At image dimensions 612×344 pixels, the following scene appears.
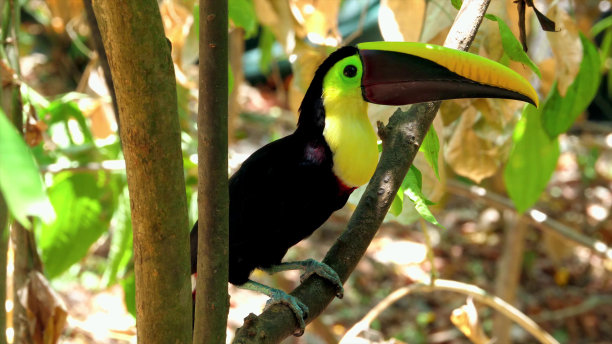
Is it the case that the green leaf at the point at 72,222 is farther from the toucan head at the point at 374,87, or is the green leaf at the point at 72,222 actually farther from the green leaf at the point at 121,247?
the toucan head at the point at 374,87

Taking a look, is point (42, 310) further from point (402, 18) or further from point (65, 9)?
point (65, 9)

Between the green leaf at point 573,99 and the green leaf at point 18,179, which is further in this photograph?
the green leaf at point 573,99

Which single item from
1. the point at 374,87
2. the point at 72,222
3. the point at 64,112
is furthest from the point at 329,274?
the point at 64,112

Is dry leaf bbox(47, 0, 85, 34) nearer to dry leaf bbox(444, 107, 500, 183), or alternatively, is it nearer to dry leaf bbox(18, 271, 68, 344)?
dry leaf bbox(18, 271, 68, 344)

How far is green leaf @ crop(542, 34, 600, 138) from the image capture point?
1736mm

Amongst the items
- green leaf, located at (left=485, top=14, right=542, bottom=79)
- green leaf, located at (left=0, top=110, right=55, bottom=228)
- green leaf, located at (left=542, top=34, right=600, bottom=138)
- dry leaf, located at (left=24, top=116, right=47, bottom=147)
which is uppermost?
green leaf, located at (left=485, top=14, right=542, bottom=79)

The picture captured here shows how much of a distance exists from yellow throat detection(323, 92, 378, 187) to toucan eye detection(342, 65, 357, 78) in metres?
0.05

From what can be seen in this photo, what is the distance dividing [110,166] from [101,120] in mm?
471

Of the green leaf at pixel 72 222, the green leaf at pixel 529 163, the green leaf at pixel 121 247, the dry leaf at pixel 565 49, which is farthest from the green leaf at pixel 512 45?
the green leaf at pixel 72 222

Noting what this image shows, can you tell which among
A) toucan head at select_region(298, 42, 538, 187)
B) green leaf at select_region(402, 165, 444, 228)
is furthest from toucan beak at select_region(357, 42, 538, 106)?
green leaf at select_region(402, 165, 444, 228)

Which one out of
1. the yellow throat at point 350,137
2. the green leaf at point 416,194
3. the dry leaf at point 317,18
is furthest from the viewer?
the dry leaf at point 317,18

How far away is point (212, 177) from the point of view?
104 centimetres

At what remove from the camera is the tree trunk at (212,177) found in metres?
1.00

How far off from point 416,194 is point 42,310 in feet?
2.66
